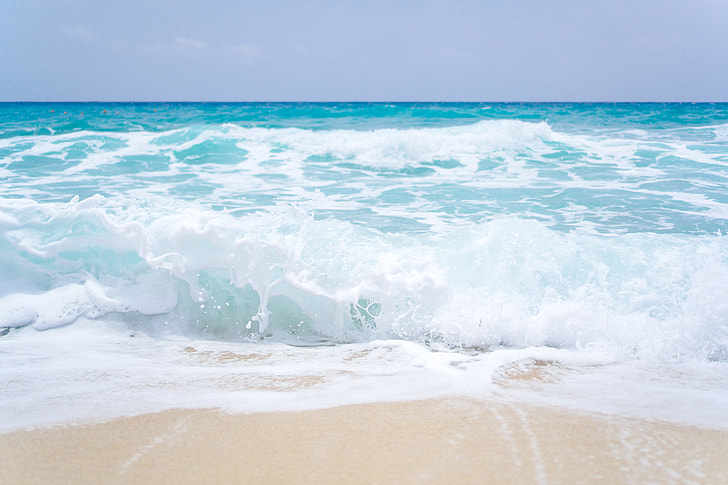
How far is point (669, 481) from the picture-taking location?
2.06 m

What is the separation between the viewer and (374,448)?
2.33 metres

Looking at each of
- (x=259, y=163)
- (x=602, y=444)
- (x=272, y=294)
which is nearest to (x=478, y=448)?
(x=602, y=444)

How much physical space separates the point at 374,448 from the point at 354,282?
6.89 ft

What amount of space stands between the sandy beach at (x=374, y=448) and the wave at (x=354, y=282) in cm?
121

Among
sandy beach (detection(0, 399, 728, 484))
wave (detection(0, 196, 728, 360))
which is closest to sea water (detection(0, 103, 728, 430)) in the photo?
wave (detection(0, 196, 728, 360))

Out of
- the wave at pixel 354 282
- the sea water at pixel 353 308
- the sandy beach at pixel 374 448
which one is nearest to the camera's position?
the sandy beach at pixel 374 448

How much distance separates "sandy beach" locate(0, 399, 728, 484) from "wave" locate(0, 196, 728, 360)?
3.97ft

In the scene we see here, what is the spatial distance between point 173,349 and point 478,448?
2.42 meters

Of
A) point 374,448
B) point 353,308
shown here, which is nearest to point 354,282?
point 353,308

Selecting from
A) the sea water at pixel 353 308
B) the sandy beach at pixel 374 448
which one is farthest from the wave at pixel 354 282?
Result: the sandy beach at pixel 374 448

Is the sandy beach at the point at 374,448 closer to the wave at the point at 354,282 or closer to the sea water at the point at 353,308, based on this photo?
the sea water at the point at 353,308

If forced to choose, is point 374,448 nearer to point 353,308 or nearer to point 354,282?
point 353,308

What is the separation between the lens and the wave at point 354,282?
3850 millimetres

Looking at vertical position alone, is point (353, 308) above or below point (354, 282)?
below
